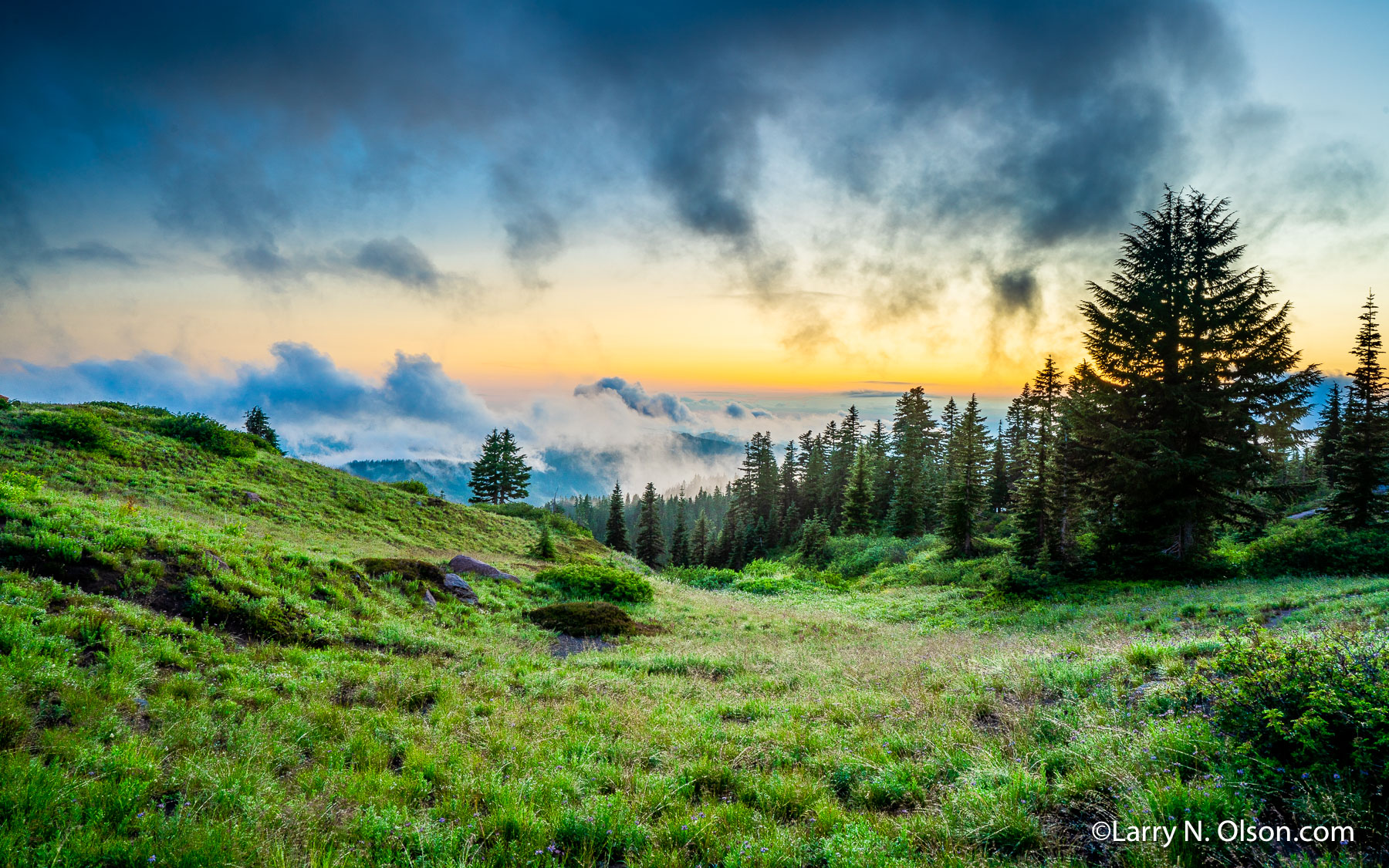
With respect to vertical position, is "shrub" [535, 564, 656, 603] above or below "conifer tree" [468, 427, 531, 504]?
below

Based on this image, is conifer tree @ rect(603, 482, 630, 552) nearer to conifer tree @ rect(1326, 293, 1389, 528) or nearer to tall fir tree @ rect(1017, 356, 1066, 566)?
tall fir tree @ rect(1017, 356, 1066, 566)

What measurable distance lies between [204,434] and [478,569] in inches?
827

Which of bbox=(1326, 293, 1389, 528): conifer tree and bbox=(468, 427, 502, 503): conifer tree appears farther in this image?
bbox=(468, 427, 502, 503): conifer tree

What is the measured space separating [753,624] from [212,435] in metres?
30.5

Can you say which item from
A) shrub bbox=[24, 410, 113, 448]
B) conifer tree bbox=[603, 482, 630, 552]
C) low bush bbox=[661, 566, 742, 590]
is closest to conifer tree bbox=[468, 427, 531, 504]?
conifer tree bbox=[603, 482, 630, 552]

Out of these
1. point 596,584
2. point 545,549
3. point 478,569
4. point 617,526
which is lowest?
point 617,526

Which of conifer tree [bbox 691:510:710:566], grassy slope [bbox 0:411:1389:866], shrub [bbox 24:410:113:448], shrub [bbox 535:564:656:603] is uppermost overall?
shrub [bbox 24:410:113:448]

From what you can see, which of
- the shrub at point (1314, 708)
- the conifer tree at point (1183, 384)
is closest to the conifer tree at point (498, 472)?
the conifer tree at point (1183, 384)

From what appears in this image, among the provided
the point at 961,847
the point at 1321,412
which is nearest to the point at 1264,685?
the point at 961,847

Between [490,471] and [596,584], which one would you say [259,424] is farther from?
[596,584]

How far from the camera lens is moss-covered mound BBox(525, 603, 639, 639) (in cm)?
1419

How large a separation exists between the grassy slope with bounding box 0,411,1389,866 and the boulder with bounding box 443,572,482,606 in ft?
8.41

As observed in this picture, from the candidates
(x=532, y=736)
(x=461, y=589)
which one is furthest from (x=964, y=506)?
(x=532, y=736)

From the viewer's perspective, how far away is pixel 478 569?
1809cm
